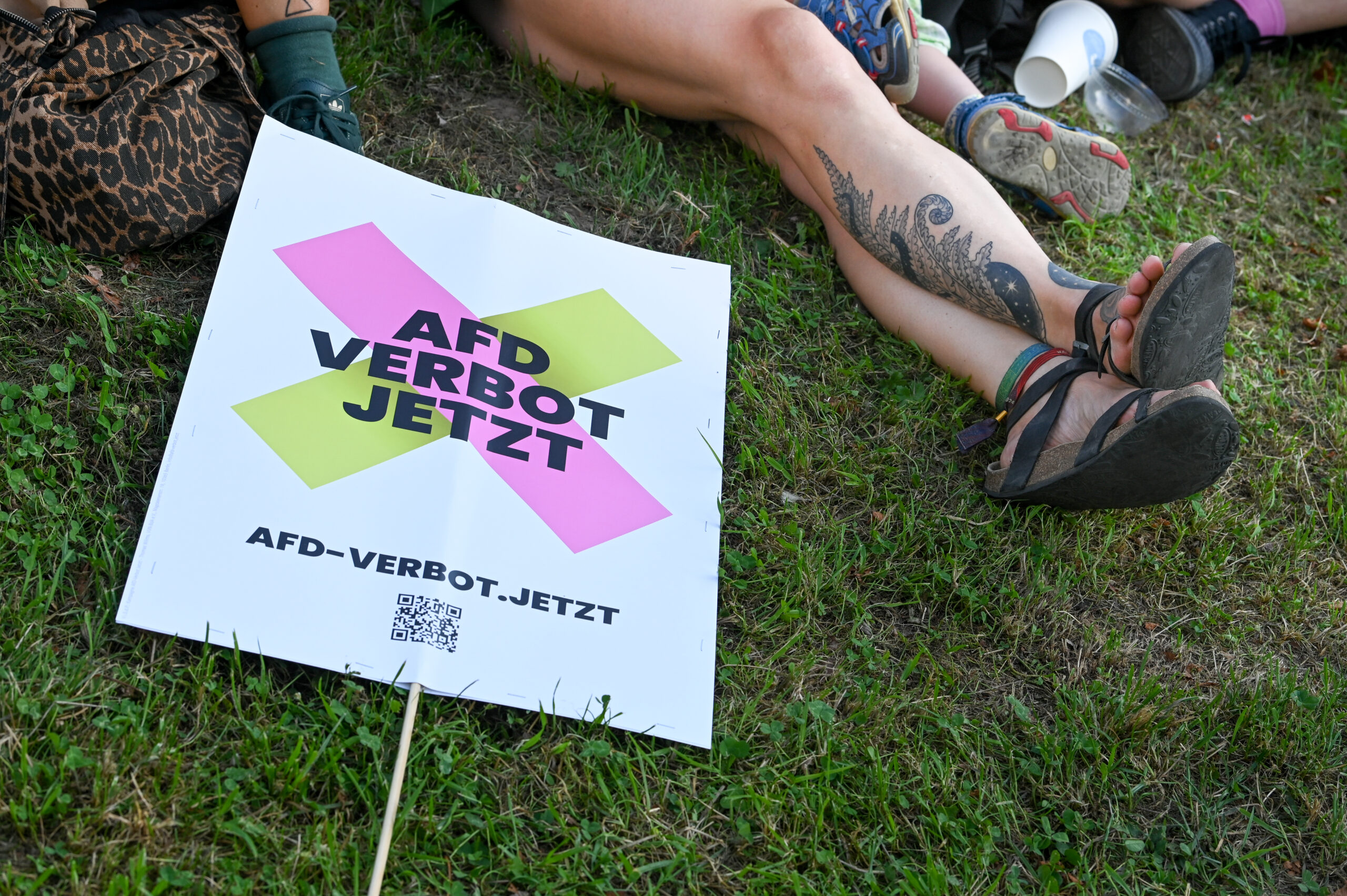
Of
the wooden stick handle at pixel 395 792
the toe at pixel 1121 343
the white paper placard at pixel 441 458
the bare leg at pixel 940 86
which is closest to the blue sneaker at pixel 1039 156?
the bare leg at pixel 940 86

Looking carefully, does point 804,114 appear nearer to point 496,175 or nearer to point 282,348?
point 496,175

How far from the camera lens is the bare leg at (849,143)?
1473 mm

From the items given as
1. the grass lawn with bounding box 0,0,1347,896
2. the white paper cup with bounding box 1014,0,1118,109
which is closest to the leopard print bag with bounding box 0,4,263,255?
the grass lawn with bounding box 0,0,1347,896

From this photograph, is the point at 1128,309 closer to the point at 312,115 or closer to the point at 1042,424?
the point at 1042,424

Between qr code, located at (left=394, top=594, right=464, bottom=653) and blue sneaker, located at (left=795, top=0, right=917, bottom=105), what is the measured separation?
1191mm

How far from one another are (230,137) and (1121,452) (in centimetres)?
135

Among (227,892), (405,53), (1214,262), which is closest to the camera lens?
(227,892)

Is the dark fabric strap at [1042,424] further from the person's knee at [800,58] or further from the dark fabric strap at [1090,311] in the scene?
the person's knee at [800,58]

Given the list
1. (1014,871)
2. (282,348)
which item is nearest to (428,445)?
(282,348)

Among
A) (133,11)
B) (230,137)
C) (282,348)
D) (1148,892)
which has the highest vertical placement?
(133,11)

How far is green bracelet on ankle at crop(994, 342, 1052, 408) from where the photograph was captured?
4.83 ft

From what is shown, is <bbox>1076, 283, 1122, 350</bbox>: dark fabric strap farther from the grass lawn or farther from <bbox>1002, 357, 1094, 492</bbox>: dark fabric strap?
the grass lawn

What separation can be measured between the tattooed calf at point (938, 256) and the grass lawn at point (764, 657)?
13cm

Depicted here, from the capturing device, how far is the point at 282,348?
1.27 m
